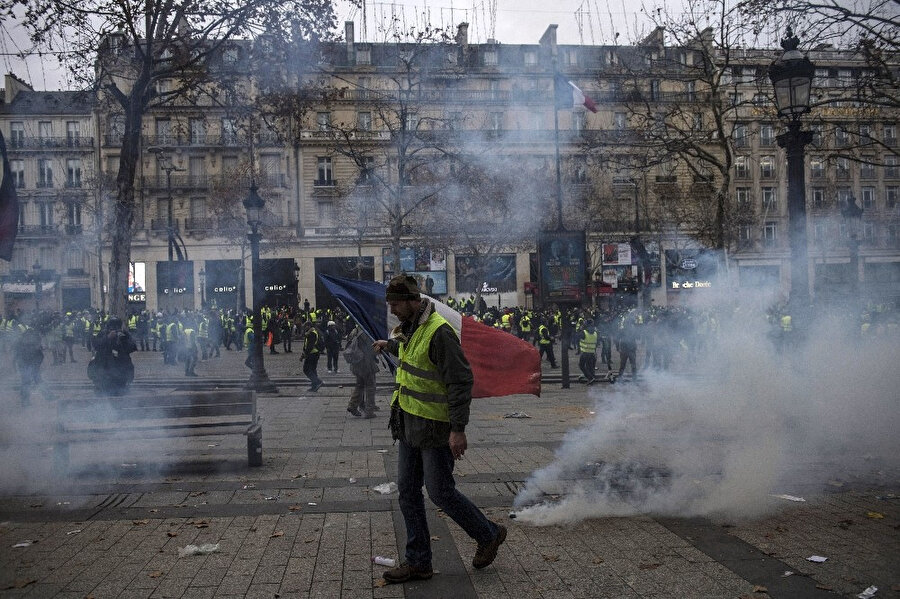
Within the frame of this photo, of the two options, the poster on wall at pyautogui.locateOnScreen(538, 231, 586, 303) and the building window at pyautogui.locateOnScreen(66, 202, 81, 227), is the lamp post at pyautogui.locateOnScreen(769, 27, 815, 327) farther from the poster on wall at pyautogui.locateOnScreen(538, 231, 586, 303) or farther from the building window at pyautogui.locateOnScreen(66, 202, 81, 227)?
the building window at pyautogui.locateOnScreen(66, 202, 81, 227)

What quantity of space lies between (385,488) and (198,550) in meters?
1.94

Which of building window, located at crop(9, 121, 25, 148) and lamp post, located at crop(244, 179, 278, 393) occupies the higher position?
building window, located at crop(9, 121, 25, 148)

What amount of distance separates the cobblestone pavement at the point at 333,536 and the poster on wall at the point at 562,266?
645cm

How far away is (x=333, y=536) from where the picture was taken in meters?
4.94

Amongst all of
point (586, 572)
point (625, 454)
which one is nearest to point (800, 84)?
point (625, 454)

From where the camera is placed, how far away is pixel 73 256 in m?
44.1

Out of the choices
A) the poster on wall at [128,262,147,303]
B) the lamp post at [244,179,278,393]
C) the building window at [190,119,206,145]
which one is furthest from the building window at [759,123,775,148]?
the poster on wall at [128,262,147,303]

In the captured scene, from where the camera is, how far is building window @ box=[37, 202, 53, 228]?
105ft

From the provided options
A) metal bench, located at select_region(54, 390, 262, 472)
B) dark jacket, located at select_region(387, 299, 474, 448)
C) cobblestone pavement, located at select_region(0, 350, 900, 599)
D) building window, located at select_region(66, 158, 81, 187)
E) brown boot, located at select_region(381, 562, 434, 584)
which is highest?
building window, located at select_region(66, 158, 81, 187)

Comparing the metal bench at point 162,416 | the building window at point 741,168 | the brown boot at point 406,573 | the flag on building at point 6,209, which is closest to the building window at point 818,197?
the building window at point 741,168

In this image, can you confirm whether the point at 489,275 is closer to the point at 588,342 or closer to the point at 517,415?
the point at 588,342

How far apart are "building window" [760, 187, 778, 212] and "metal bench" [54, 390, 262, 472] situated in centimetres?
2268

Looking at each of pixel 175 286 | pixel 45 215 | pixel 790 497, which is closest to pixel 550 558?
pixel 790 497

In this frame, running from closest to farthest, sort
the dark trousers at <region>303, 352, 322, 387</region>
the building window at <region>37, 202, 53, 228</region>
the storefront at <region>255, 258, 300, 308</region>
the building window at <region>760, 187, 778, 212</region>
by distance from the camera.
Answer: the dark trousers at <region>303, 352, 322, 387</region> → the building window at <region>760, 187, 778, 212</region> → the building window at <region>37, 202, 53, 228</region> → the storefront at <region>255, 258, 300, 308</region>
